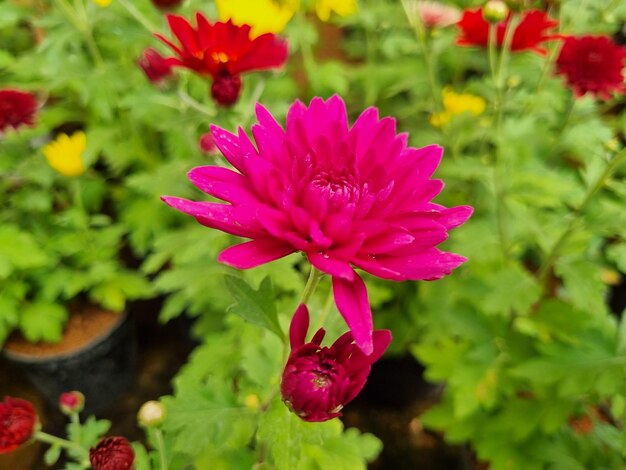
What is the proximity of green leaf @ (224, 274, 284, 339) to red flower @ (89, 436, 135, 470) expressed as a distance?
214 millimetres

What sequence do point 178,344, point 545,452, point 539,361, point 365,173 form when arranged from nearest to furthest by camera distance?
point 365,173 → point 539,361 → point 545,452 → point 178,344

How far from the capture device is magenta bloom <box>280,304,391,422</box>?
477 mm

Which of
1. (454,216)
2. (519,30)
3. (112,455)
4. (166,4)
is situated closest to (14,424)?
(112,455)

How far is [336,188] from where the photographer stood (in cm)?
47

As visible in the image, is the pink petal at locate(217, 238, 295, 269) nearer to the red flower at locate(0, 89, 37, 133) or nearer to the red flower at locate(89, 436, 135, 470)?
the red flower at locate(89, 436, 135, 470)

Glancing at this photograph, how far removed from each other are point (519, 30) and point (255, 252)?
74 centimetres

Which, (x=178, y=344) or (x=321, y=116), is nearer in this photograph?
(x=321, y=116)

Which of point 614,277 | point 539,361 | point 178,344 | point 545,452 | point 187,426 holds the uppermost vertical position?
point 187,426

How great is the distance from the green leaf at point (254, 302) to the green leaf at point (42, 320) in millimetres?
965

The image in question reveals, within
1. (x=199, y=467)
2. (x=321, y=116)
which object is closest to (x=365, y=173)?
(x=321, y=116)

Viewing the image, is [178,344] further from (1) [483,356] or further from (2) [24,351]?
(1) [483,356]

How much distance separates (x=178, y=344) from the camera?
183cm

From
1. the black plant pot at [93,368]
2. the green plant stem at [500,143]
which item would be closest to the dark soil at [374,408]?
the black plant pot at [93,368]

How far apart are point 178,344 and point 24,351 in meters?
0.52
